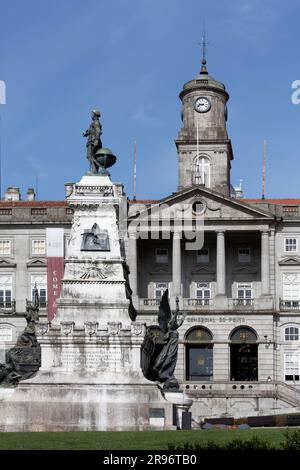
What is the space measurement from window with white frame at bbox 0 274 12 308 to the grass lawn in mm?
48038

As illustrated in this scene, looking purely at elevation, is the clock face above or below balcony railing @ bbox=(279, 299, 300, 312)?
above

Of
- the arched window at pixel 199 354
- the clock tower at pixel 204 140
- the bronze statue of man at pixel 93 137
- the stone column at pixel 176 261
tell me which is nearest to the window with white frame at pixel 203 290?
the stone column at pixel 176 261

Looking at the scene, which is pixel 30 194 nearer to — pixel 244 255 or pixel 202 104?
pixel 202 104

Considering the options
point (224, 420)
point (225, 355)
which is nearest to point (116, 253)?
point (224, 420)

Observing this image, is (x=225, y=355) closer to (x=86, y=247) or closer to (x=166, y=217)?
(x=166, y=217)

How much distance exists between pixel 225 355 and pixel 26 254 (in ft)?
55.4

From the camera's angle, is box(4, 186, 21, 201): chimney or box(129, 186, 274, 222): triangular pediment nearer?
box(129, 186, 274, 222): triangular pediment

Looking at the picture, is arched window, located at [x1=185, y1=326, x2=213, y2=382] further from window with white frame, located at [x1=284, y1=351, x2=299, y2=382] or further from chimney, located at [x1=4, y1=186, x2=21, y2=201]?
chimney, located at [x1=4, y1=186, x2=21, y2=201]

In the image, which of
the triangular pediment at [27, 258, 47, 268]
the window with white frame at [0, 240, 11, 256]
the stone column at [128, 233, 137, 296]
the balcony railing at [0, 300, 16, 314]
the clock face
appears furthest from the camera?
the clock face

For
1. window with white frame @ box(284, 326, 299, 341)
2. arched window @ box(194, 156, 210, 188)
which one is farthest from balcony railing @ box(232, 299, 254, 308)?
arched window @ box(194, 156, 210, 188)

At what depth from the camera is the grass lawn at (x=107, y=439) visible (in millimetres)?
27922

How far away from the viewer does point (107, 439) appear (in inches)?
1192

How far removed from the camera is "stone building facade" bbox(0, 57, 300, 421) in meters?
79.3

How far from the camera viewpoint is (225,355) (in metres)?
79.1
